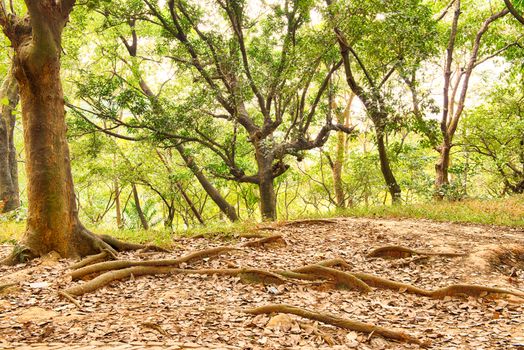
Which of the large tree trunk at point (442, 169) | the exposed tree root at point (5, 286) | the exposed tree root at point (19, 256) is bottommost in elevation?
the exposed tree root at point (5, 286)

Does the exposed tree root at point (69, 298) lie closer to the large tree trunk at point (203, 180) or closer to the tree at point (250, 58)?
the tree at point (250, 58)

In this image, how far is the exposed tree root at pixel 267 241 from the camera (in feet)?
28.6

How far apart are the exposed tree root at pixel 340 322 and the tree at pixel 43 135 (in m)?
4.23

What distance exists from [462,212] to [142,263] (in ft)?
35.8

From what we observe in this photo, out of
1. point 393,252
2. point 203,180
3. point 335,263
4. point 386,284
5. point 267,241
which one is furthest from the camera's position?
point 203,180

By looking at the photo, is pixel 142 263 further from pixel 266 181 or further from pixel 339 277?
pixel 266 181

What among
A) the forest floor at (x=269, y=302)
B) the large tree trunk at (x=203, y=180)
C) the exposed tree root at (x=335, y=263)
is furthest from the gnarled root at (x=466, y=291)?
the large tree trunk at (x=203, y=180)

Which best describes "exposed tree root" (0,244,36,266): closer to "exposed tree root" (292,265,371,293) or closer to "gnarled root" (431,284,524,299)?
"exposed tree root" (292,265,371,293)

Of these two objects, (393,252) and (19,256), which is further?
(393,252)

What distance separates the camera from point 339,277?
22.5 feet

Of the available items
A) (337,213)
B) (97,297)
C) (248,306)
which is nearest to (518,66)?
(337,213)

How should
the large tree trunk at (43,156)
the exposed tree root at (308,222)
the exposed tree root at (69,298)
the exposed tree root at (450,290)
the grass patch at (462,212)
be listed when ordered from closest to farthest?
the exposed tree root at (69,298) → the exposed tree root at (450,290) → the large tree trunk at (43,156) → the exposed tree root at (308,222) → the grass patch at (462,212)

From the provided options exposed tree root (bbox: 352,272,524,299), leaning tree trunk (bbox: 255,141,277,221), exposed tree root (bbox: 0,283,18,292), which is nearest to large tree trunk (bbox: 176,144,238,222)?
leaning tree trunk (bbox: 255,141,277,221)

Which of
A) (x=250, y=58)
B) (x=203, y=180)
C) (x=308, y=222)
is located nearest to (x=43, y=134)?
(x=308, y=222)
